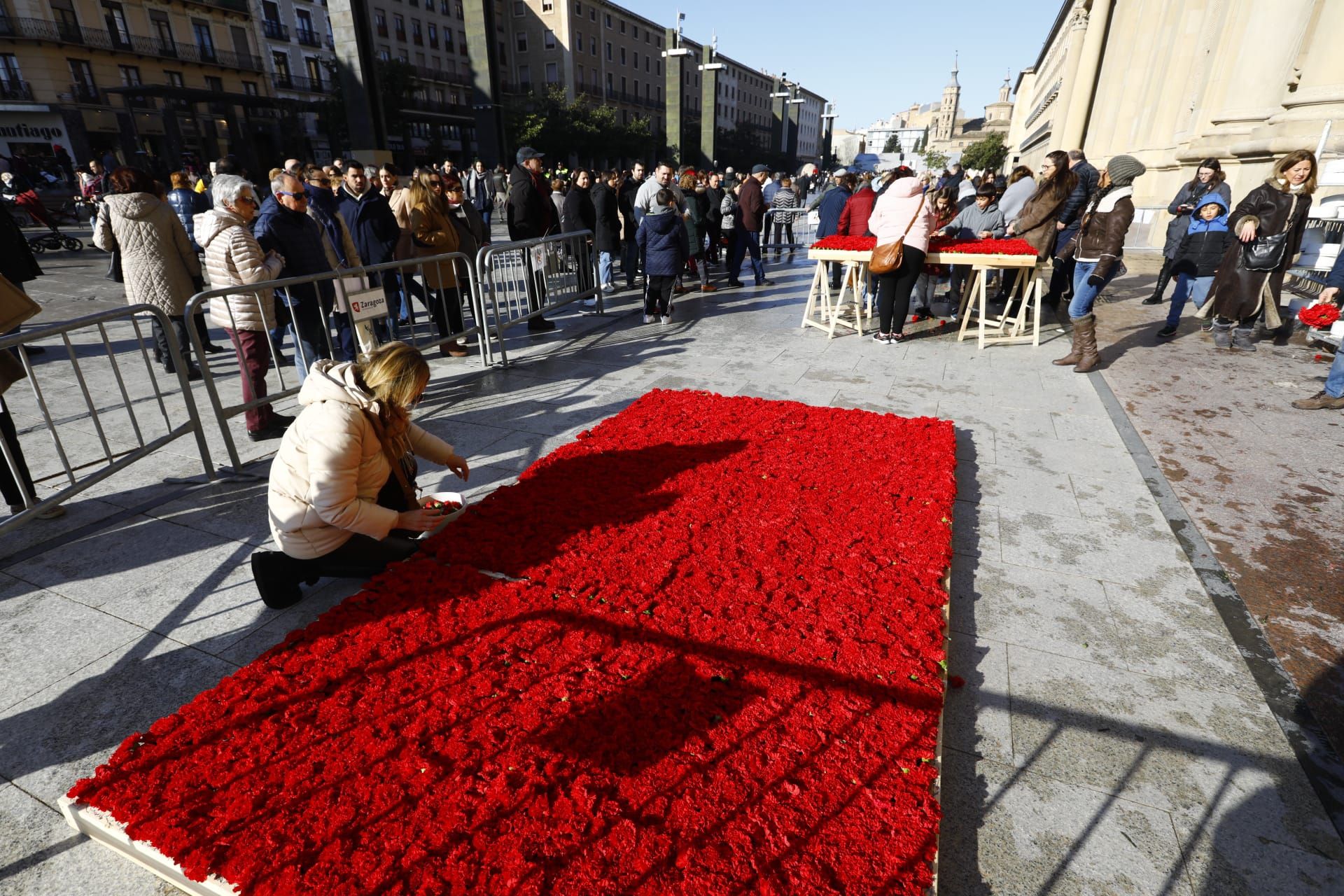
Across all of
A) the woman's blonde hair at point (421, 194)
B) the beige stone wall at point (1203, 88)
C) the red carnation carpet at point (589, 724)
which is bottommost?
the red carnation carpet at point (589, 724)

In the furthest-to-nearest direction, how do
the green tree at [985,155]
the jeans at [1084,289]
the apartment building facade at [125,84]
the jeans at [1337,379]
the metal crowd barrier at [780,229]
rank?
the green tree at [985,155] → the apartment building facade at [125,84] → the metal crowd barrier at [780,229] → the jeans at [1084,289] → the jeans at [1337,379]

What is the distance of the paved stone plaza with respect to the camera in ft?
6.74

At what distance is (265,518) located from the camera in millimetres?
4012

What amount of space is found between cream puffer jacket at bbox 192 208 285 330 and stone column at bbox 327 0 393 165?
37.7 ft

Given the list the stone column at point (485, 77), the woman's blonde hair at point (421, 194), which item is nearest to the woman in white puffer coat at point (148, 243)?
the woman's blonde hair at point (421, 194)

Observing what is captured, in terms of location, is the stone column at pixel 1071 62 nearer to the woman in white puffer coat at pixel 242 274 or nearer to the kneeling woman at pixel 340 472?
the woman in white puffer coat at pixel 242 274

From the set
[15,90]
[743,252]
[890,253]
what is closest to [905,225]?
[890,253]

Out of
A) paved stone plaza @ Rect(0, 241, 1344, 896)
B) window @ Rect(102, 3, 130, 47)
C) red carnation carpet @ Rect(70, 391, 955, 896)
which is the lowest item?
paved stone plaza @ Rect(0, 241, 1344, 896)

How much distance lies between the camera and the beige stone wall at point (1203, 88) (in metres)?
11.2

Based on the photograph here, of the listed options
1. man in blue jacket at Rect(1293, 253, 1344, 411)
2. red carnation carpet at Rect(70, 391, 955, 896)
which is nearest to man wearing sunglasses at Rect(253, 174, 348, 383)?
red carnation carpet at Rect(70, 391, 955, 896)

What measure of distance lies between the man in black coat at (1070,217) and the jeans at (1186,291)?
1209mm

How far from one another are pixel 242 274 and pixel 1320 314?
31.3ft

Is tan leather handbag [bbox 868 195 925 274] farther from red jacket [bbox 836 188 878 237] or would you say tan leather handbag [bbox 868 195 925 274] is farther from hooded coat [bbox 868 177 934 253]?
red jacket [bbox 836 188 878 237]

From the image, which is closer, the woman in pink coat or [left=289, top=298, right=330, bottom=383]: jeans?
[left=289, top=298, right=330, bottom=383]: jeans
